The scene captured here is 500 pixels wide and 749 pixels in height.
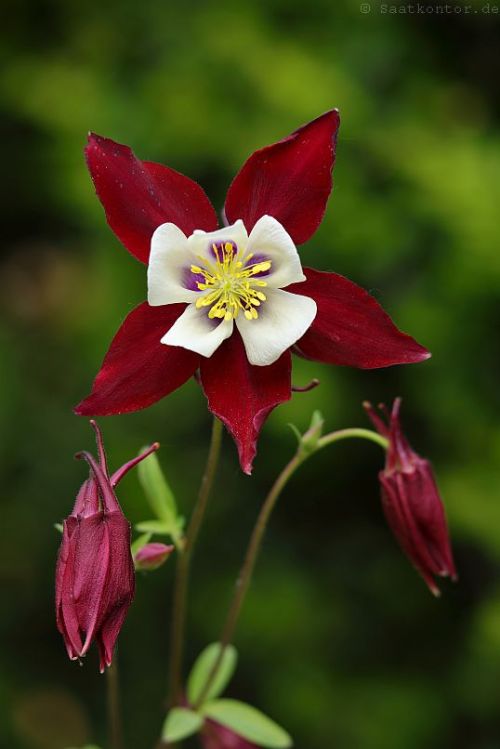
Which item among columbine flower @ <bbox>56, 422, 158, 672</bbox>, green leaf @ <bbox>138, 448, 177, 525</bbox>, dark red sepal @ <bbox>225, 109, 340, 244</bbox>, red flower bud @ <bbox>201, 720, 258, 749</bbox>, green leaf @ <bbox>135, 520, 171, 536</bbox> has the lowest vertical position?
red flower bud @ <bbox>201, 720, 258, 749</bbox>

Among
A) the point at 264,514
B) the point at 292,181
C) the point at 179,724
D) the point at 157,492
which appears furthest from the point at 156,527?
the point at 292,181

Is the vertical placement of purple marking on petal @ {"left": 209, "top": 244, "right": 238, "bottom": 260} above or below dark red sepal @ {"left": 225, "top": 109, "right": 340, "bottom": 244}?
below

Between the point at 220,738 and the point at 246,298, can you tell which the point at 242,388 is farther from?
the point at 220,738

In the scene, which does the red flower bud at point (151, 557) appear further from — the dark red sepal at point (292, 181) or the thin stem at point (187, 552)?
the dark red sepal at point (292, 181)

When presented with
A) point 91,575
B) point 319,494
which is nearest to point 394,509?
point 91,575

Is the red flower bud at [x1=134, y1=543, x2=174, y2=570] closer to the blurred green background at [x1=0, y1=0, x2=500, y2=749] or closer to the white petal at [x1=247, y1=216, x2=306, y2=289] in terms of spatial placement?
the white petal at [x1=247, y1=216, x2=306, y2=289]

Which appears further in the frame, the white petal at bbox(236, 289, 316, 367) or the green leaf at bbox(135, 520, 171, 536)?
the green leaf at bbox(135, 520, 171, 536)

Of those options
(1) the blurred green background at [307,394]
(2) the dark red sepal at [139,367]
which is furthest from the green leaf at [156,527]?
(1) the blurred green background at [307,394]

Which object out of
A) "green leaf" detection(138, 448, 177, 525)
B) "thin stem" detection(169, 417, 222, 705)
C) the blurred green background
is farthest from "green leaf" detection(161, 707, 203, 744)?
the blurred green background
